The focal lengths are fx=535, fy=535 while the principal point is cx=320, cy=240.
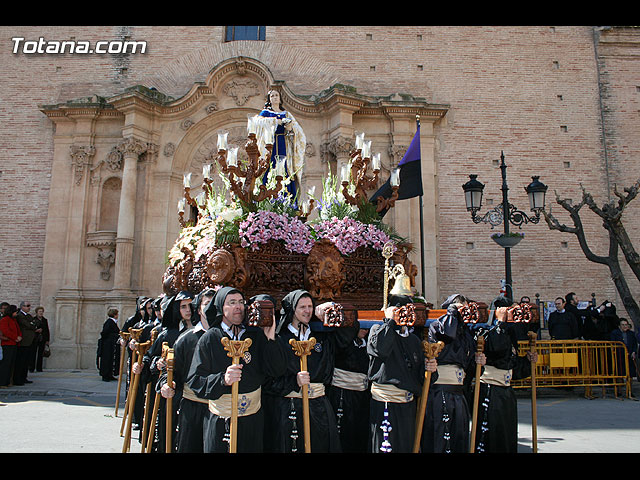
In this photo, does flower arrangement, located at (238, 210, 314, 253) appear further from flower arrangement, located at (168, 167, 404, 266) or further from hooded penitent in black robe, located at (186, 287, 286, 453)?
hooded penitent in black robe, located at (186, 287, 286, 453)

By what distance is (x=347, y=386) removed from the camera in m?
5.34

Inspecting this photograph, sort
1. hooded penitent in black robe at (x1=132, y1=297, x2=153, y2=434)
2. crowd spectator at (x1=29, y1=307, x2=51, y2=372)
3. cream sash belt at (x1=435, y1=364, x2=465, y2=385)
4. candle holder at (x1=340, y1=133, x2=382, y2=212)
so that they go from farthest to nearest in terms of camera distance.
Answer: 1. crowd spectator at (x1=29, y1=307, x2=51, y2=372)
2. hooded penitent in black robe at (x1=132, y1=297, x2=153, y2=434)
3. candle holder at (x1=340, y1=133, x2=382, y2=212)
4. cream sash belt at (x1=435, y1=364, x2=465, y2=385)

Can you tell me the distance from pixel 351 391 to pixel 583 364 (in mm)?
7936

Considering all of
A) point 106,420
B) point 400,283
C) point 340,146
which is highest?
point 340,146

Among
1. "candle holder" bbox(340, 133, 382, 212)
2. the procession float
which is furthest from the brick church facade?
the procession float

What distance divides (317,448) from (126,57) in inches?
655

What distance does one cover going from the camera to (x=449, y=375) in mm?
5469

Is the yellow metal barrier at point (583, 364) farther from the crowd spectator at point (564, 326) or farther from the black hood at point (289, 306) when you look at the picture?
the black hood at point (289, 306)

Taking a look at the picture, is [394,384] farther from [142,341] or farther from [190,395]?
[142,341]

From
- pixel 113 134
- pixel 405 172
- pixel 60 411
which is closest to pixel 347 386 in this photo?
pixel 405 172

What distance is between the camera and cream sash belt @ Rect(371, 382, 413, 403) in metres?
4.88

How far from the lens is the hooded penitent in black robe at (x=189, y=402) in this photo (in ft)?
15.1

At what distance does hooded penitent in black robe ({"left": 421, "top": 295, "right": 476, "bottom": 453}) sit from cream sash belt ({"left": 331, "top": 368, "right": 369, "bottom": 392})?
68 centimetres

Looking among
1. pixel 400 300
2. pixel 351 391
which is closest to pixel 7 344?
pixel 351 391
